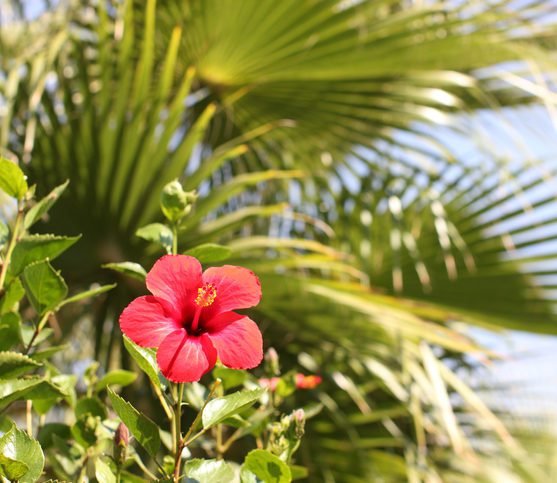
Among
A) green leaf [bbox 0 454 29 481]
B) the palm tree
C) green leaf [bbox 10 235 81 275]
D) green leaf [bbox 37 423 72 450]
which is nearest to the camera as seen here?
green leaf [bbox 0 454 29 481]

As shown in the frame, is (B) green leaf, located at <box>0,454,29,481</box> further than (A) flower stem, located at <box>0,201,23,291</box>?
No

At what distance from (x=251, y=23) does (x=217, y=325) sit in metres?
1.55

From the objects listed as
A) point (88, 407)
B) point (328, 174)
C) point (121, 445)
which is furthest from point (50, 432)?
point (328, 174)

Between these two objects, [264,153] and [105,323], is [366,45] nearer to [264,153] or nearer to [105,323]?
[264,153]

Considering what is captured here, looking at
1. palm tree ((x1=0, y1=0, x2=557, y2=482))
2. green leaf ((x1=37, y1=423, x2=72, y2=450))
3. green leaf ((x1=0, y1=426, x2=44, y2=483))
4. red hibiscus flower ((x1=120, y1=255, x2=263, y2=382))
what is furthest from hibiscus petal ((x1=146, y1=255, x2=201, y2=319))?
palm tree ((x1=0, y1=0, x2=557, y2=482))

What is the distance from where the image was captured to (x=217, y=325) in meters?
0.42

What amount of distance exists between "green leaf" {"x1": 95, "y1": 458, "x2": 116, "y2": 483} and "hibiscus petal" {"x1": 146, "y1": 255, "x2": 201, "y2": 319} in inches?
3.6

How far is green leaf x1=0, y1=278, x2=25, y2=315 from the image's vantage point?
1.51ft

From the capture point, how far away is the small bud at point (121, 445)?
16.4 inches

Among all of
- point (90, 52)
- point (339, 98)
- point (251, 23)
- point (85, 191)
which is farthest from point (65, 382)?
point (90, 52)

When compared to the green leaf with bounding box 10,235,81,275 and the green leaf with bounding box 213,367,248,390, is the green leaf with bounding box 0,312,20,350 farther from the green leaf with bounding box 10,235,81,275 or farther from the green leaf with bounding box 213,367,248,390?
the green leaf with bounding box 213,367,248,390

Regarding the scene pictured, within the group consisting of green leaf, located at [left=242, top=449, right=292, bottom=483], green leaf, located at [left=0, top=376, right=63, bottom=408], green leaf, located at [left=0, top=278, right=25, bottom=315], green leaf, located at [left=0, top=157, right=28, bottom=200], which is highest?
green leaf, located at [left=0, top=157, right=28, bottom=200]

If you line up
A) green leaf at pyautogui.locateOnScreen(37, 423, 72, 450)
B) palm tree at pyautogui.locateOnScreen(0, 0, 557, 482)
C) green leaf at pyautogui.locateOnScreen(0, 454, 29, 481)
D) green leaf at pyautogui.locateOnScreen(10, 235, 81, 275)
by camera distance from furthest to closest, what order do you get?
palm tree at pyautogui.locateOnScreen(0, 0, 557, 482), green leaf at pyautogui.locateOnScreen(37, 423, 72, 450), green leaf at pyautogui.locateOnScreen(10, 235, 81, 275), green leaf at pyautogui.locateOnScreen(0, 454, 29, 481)

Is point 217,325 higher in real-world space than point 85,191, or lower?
lower
